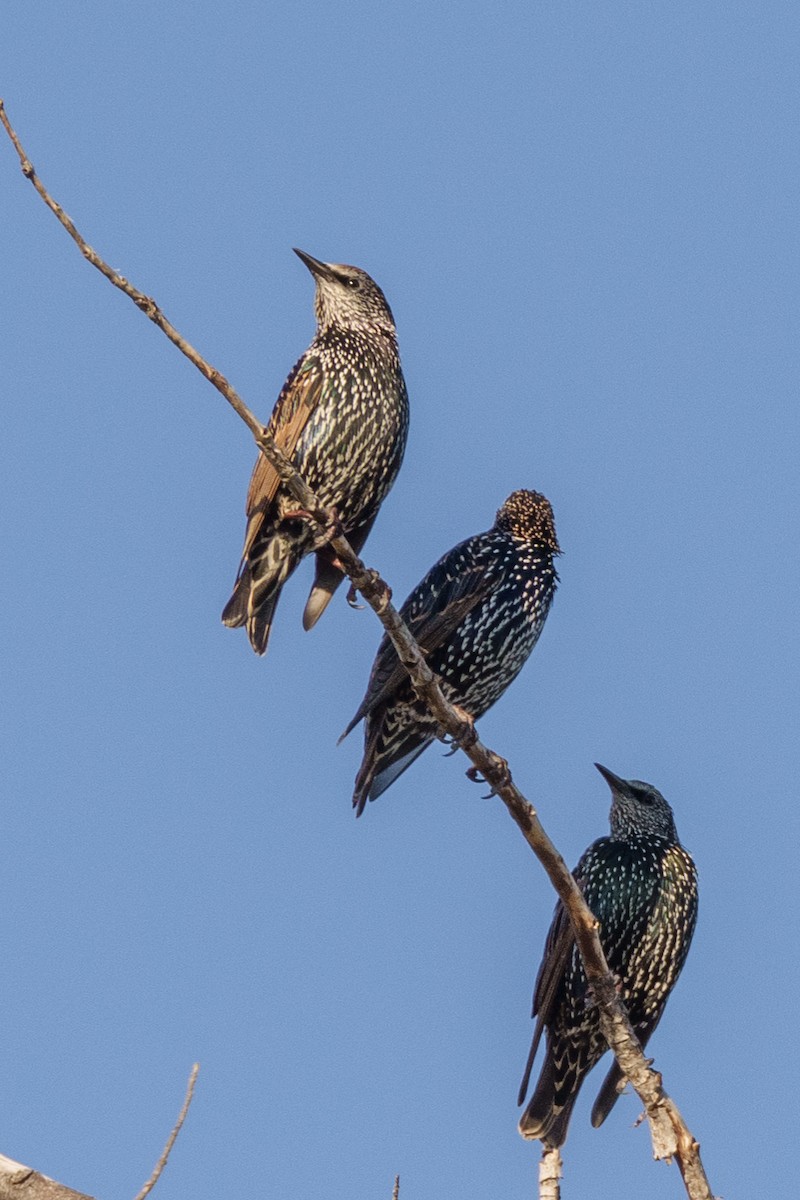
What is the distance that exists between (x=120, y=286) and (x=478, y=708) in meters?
3.50

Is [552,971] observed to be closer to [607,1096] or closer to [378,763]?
[607,1096]

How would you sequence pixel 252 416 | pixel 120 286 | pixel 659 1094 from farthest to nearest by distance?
pixel 659 1094 → pixel 252 416 → pixel 120 286

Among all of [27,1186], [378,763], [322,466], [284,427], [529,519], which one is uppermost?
[529,519]

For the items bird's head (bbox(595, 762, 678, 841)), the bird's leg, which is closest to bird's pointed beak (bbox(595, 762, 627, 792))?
bird's head (bbox(595, 762, 678, 841))

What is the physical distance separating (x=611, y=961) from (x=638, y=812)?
92cm

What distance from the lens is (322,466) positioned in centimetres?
801

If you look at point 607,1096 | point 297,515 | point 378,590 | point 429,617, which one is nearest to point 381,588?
point 378,590

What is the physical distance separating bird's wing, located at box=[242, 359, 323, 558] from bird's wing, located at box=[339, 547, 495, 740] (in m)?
0.80

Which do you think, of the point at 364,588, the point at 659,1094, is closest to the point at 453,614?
the point at 364,588

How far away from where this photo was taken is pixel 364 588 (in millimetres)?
6328

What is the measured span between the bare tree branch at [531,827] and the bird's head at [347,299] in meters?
2.44

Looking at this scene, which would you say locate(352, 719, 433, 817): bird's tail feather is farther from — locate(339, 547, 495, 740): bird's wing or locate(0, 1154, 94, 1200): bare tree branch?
locate(0, 1154, 94, 1200): bare tree branch

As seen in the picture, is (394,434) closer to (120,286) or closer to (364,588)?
(364,588)

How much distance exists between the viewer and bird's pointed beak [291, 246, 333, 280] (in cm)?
873
